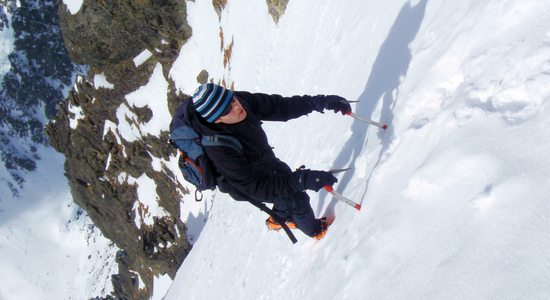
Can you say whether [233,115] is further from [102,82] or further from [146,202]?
[146,202]

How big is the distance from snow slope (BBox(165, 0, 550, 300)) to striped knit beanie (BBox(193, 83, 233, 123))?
1886 millimetres

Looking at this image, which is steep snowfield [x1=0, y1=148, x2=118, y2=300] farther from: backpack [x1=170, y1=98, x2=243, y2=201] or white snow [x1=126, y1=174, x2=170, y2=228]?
backpack [x1=170, y1=98, x2=243, y2=201]

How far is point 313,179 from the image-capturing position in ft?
16.9

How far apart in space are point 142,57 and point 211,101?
29601mm

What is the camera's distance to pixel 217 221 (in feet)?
48.1

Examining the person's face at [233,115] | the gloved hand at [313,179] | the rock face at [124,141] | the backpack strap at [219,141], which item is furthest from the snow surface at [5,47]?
the gloved hand at [313,179]

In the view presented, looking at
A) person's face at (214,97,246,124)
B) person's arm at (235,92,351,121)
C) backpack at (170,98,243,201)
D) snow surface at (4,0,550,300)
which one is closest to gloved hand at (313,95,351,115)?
person's arm at (235,92,351,121)

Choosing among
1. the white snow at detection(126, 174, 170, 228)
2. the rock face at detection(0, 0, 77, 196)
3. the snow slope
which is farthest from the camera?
the rock face at detection(0, 0, 77, 196)

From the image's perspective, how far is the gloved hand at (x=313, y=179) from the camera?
5145 mm

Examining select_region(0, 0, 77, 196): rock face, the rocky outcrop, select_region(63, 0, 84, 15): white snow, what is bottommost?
the rocky outcrop

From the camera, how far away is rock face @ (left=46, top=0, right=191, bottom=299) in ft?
98.2

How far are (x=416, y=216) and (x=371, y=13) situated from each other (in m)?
6.47

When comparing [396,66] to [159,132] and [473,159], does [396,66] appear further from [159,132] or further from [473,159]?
[159,132]

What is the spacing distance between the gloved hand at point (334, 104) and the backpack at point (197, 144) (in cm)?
138
